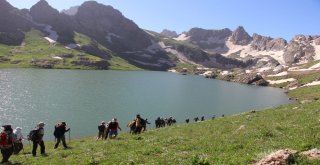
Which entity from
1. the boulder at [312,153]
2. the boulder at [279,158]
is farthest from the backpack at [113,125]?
the boulder at [312,153]

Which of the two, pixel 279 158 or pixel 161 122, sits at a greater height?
pixel 279 158

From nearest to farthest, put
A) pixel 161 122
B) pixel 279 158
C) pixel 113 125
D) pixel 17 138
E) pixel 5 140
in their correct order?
pixel 279 158 < pixel 5 140 < pixel 17 138 < pixel 113 125 < pixel 161 122

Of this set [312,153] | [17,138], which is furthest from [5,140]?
[312,153]

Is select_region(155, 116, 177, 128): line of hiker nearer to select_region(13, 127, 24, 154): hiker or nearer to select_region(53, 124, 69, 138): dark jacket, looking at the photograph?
select_region(53, 124, 69, 138): dark jacket

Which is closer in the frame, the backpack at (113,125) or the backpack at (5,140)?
the backpack at (5,140)

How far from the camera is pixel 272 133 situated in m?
26.0

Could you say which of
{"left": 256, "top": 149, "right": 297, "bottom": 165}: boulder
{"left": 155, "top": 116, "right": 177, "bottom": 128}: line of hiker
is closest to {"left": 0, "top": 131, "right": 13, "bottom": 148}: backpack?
{"left": 256, "top": 149, "right": 297, "bottom": 165}: boulder

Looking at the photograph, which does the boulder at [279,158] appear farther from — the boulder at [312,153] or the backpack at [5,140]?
the backpack at [5,140]

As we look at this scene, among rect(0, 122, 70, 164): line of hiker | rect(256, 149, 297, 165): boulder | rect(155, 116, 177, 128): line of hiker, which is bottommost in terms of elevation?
rect(155, 116, 177, 128): line of hiker

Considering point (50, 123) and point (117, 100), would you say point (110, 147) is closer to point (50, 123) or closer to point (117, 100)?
point (50, 123)

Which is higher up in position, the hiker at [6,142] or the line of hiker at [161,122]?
the hiker at [6,142]

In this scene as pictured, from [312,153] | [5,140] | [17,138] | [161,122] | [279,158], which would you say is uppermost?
[312,153]

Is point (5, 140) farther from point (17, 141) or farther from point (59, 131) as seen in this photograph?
point (59, 131)

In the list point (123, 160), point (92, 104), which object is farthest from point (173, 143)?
point (92, 104)
